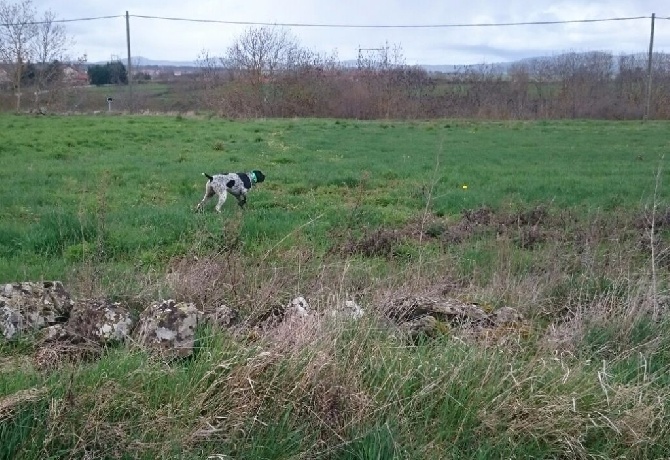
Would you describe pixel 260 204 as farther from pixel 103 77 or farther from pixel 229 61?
pixel 103 77

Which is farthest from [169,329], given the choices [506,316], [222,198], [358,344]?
[222,198]

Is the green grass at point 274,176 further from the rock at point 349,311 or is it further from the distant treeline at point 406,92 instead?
the distant treeline at point 406,92

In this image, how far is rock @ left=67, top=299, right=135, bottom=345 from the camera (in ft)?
13.9

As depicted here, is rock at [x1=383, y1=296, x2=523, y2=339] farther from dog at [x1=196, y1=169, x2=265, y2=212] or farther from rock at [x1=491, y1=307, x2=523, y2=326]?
dog at [x1=196, y1=169, x2=265, y2=212]

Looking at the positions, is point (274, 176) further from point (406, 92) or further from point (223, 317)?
point (406, 92)

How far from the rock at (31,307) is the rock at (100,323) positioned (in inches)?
7.9

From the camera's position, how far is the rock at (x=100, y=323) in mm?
4223

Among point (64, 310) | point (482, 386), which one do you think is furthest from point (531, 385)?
point (64, 310)

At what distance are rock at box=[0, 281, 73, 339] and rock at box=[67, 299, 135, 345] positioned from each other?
0.66ft

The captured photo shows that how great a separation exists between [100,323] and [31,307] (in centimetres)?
57

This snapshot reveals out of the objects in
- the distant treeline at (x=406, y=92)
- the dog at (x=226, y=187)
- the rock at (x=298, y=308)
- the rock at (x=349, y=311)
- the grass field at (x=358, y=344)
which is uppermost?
the distant treeline at (x=406, y=92)

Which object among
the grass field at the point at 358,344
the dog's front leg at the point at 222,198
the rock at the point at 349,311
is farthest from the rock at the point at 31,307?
the dog's front leg at the point at 222,198

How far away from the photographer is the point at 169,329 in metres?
4.19

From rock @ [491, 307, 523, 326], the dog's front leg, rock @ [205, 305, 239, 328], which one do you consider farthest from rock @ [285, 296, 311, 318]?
the dog's front leg
